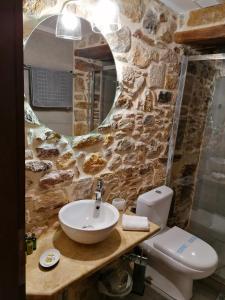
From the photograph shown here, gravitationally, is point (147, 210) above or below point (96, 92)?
below

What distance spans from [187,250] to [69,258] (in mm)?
1065

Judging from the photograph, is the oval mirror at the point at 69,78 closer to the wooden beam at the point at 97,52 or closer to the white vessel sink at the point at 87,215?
the wooden beam at the point at 97,52

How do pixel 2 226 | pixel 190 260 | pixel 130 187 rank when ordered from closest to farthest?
1. pixel 2 226
2. pixel 190 260
3. pixel 130 187

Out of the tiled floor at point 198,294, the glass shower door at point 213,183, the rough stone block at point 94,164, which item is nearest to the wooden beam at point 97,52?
the rough stone block at point 94,164

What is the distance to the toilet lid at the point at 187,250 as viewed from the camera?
5.63ft

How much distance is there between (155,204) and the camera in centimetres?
197

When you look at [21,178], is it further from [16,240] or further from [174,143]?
[174,143]

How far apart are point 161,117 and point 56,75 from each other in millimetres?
1154

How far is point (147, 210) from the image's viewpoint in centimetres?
193

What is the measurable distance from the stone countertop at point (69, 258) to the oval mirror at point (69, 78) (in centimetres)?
70

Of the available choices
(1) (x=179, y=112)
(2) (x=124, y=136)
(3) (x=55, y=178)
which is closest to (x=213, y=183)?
(1) (x=179, y=112)

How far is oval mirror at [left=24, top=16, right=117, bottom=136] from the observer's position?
1.24 metres

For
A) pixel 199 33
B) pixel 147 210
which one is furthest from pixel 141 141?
pixel 199 33

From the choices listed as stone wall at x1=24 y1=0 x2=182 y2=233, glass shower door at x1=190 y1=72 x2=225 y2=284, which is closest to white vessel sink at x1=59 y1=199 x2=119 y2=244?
stone wall at x1=24 y1=0 x2=182 y2=233
